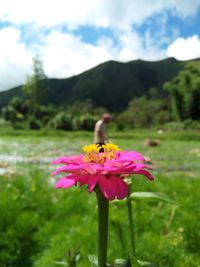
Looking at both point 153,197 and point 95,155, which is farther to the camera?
point 153,197

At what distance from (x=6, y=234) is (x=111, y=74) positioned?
141m

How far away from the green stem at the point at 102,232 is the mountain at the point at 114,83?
407 ft

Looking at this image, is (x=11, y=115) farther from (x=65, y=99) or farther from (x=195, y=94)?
(x=65, y=99)

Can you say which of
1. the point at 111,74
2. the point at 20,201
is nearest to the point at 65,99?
the point at 111,74

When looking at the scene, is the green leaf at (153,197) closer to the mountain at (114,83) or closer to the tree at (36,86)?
the tree at (36,86)

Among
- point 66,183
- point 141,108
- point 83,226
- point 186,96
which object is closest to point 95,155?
point 66,183

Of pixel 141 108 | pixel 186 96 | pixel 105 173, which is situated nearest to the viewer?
pixel 105 173

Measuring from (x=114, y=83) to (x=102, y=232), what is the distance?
139 metres

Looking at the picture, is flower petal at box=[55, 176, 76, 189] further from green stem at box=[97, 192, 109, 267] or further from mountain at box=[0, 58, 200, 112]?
mountain at box=[0, 58, 200, 112]

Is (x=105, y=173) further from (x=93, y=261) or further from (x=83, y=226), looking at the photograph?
(x=83, y=226)

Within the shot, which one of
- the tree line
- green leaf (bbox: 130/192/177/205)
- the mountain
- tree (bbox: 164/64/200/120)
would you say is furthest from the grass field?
the mountain

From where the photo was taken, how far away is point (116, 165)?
76cm

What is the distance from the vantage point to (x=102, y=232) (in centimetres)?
81

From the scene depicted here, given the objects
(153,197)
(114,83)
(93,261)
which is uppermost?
(114,83)
